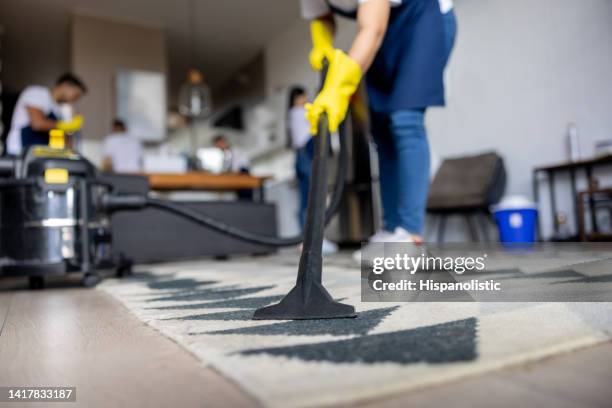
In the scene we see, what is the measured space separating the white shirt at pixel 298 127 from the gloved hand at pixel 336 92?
237 cm

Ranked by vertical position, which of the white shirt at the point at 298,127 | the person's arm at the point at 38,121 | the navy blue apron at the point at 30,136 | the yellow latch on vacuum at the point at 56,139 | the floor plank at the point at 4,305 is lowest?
the floor plank at the point at 4,305

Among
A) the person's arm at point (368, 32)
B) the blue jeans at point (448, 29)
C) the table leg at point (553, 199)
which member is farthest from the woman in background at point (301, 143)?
the person's arm at point (368, 32)

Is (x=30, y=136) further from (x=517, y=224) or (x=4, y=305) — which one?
(x=517, y=224)

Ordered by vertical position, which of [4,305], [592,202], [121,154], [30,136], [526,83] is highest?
[526,83]

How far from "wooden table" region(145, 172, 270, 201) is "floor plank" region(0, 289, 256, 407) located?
2240 mm

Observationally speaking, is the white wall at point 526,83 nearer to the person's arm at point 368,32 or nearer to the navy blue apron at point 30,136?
the person's arm at point 368,32

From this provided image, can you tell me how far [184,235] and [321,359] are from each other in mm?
2357

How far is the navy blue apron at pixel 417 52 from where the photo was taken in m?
1.23

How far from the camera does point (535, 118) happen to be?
3119 mm

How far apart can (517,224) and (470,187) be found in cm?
48

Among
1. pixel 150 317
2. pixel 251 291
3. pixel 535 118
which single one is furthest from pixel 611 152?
pixel 150 317

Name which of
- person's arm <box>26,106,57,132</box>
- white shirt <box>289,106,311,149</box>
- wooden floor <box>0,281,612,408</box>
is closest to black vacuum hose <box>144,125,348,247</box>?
wooden floor <box>0,281,612,408</box>

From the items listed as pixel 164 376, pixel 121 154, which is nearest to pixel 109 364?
pixel 164 376

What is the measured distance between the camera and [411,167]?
118 cm
